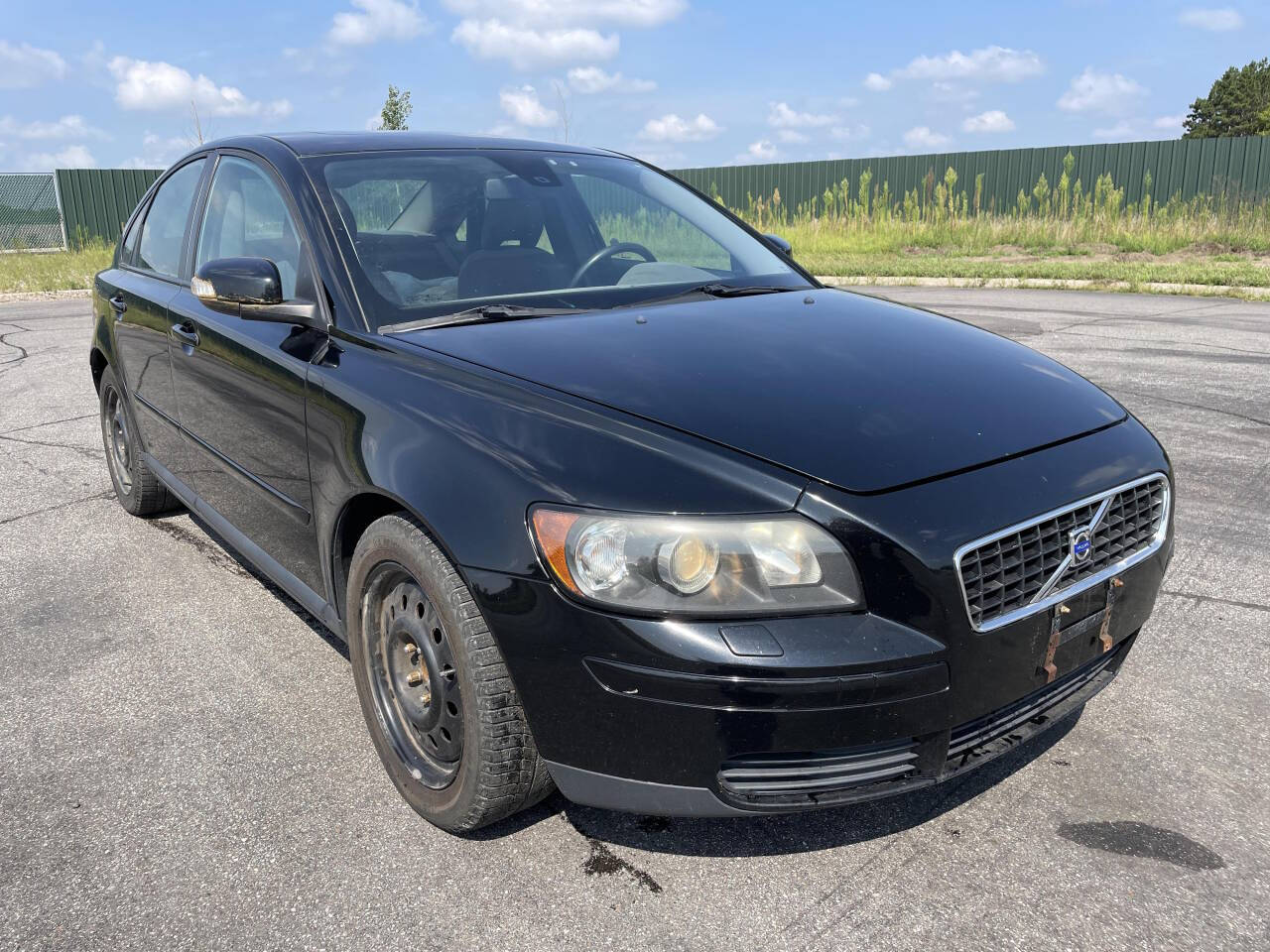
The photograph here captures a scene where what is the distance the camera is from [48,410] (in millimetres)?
7500

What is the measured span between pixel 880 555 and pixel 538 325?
4.06 ft

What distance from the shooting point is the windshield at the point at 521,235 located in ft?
9.91

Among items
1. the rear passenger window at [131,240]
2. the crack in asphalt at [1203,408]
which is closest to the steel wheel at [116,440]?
the rear passenger window at [131,240]

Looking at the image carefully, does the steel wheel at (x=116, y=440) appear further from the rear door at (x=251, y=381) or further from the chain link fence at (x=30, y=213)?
the chain link fence at (x=30, y=213)

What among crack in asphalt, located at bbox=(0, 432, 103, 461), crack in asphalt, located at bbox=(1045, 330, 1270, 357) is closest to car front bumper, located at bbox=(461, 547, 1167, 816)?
crack in asphalt, located at bbox=(0, 432, 103, 461)

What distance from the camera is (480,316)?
288 centimetres

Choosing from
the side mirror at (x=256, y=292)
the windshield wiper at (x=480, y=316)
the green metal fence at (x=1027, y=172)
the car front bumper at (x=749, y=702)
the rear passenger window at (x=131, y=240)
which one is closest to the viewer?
the car front bumper at (x=749, y=702)

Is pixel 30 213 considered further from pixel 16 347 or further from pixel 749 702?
pixel 749 702

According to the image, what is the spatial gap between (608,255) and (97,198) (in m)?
29.5

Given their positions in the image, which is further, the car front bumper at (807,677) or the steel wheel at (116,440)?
the steel wheel at (116,440)

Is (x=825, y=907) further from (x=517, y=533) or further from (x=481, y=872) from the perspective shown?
(x=517, y=533)

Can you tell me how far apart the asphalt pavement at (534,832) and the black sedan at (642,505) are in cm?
20

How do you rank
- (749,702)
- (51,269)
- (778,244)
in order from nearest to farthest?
1. (749,702)
2. (778,244)
3. (51,269)

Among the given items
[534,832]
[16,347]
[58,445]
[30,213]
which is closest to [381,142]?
[534,832]
